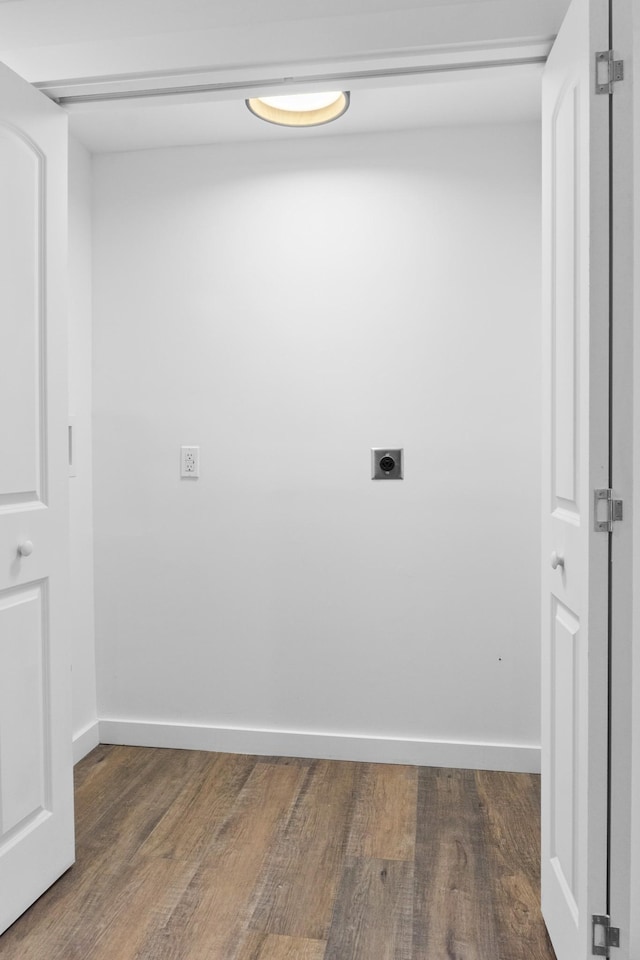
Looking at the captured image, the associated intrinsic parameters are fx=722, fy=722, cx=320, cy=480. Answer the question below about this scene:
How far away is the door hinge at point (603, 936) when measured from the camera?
1.32 m

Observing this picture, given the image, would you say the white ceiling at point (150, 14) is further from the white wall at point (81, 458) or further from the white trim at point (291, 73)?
the white wall at point (81, 458)

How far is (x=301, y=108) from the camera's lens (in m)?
2.39

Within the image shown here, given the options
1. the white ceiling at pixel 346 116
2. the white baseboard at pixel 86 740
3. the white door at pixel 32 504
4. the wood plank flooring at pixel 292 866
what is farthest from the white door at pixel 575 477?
the white baseboard at pixel 86 740

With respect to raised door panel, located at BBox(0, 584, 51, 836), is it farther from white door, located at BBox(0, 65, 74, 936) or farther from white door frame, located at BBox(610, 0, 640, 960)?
white door frame, located at BBox(610, 0, 640, 960)

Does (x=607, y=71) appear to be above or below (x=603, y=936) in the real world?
above

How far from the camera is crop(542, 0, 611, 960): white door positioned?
4.29 feet

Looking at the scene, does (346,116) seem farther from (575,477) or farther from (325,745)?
(325,745)

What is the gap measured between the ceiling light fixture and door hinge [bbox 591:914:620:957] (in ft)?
7.49

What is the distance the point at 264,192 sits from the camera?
274cm

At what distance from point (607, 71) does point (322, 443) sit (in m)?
1.64

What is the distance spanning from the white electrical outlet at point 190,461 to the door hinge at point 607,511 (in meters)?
1.79

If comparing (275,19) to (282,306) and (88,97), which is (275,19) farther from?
(282,306)

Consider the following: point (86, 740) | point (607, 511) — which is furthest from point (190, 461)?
point (607, 511)

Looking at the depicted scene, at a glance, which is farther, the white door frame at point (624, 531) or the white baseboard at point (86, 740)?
the white baseboard at point (86, 740)
